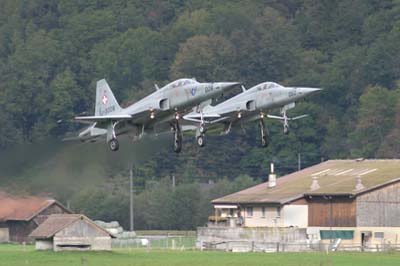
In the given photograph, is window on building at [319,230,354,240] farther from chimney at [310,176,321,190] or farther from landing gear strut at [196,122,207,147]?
landing gear strut at [196,122,207,147]

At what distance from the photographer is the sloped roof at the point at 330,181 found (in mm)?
128500

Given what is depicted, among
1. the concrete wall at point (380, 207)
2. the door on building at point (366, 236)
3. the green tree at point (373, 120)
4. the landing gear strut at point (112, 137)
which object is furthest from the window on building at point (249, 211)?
the green tree at point (373, 120)

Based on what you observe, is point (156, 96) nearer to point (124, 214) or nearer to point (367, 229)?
point (367, 229)

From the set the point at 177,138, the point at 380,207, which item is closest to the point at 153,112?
the point at 177,138

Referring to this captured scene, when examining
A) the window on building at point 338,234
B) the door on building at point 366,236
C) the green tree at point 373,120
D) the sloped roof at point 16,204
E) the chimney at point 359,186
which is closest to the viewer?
the sloped roof at point 16,204

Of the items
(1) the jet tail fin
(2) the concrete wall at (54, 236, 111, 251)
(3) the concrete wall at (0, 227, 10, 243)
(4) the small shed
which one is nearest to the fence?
(2) the concrete wall at (54, 236, 111, 251)

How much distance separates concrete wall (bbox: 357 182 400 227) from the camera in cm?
12600

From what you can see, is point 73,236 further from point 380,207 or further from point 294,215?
point 380,207

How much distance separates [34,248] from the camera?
131 m

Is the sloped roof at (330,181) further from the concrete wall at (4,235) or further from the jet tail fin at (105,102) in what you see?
the jet tail fin at (105,102)

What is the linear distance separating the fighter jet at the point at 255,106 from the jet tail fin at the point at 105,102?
3.77 metres

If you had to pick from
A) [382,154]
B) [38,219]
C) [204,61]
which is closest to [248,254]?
[38,219]

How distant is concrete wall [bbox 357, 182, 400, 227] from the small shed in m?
17.5

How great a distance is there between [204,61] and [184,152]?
751 inches
